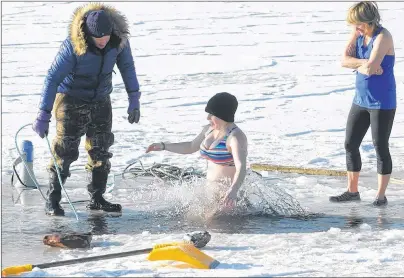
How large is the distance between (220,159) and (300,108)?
539cm

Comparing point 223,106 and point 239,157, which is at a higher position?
point 223,106

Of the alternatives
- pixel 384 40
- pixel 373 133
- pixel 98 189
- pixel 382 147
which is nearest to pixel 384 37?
pixel 384 40

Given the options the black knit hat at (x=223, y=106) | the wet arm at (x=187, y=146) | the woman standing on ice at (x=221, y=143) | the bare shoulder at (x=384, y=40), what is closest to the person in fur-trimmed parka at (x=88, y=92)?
the wet arm at (x=187, y=146)

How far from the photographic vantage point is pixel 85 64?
7.51 m

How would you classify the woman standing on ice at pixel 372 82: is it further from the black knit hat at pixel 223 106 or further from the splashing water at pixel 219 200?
the black knit hat at pixel 223 106

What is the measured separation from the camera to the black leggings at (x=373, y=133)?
8.02 m

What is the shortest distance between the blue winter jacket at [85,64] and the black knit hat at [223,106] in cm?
76

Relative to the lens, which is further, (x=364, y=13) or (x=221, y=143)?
(x=364, y=13)

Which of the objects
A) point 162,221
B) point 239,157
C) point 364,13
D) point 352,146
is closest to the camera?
point 239,157

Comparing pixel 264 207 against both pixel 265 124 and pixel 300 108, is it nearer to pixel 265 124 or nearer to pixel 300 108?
pixel 265 124

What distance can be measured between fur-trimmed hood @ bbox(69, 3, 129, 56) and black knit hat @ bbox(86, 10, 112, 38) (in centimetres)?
7

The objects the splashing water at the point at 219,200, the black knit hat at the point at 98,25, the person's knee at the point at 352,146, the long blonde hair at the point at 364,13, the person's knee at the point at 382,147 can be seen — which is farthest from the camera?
the person's knee at the point at 352,146

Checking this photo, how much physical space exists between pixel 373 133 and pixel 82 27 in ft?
8.43

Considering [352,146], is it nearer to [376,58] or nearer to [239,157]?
[376,58]
